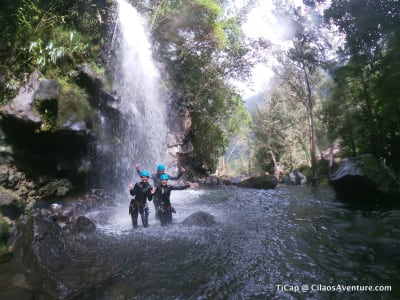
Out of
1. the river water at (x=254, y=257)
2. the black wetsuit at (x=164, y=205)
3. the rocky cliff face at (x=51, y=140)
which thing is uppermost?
the rocky cliff face at (x=51, y=140)

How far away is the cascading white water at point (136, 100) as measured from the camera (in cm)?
1393

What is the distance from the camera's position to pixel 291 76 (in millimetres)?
24609

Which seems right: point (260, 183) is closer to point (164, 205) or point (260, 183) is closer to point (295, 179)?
point (295, 179)

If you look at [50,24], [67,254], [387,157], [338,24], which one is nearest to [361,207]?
[387,157]

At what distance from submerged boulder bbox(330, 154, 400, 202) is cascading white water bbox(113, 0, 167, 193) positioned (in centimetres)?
1024

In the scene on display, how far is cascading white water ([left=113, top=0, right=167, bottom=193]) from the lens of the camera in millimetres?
13930

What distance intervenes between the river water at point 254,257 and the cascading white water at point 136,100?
19.2 ft

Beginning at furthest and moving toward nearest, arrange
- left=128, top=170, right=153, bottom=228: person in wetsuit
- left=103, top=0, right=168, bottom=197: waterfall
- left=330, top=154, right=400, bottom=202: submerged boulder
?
left=103, top=0, right=168, bottom=197: waterfall → left=330, top=154, right=400, bottom=202: submerged boulder → left=128, top=170, right=153, bottom=228: person in wetsuit

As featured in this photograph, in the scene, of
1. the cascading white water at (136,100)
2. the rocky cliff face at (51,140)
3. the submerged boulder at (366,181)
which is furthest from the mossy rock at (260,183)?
the rocky cliff face at (51,140)

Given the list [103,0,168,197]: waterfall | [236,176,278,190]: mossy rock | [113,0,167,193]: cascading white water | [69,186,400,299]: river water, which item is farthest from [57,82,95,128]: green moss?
[236,176,278,190]: mossy rock

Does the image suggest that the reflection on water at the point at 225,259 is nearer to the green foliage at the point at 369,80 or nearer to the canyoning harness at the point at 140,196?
the canyoning harness at the point at 140,196

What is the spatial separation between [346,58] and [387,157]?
576cm

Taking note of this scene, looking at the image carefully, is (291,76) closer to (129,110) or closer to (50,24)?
(129,110)

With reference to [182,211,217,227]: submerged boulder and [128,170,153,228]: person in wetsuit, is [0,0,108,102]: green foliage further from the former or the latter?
[182,211,217,227]: submerged boulder
